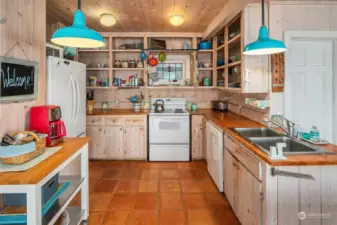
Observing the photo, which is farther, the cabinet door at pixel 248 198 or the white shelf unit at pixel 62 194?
the cabinet door at pixel 248 198

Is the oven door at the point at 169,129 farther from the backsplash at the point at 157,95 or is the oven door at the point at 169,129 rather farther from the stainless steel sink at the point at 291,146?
the stainless steel sink at the point at 291,146

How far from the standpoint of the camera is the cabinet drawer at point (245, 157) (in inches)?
72.3

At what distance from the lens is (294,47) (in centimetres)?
283

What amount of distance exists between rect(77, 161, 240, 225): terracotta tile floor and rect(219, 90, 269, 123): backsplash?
3.60 ft

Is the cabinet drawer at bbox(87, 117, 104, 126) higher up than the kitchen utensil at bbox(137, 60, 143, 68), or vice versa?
the kitchen utensil at bbox(137, 60, 143, 68)

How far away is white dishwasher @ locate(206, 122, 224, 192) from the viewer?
2996mm

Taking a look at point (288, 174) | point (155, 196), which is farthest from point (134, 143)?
point (288, 174)

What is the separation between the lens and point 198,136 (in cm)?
446

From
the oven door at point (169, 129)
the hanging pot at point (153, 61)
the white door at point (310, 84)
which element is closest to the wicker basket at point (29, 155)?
the white door at point (310, 84)

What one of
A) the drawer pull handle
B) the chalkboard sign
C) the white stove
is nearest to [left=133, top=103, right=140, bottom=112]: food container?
the white stove

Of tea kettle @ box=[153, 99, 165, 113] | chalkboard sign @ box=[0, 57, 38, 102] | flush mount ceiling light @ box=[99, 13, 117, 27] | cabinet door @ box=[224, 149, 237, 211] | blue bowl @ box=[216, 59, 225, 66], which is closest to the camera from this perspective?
chalkboard sign @ box=[0, 57, 38, 102]

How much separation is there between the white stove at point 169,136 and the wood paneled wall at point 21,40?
2154 millimetres

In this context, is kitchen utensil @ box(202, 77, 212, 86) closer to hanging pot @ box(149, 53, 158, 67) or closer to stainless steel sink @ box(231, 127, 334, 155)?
hanging pot @ box(149, 53, 158, 67)

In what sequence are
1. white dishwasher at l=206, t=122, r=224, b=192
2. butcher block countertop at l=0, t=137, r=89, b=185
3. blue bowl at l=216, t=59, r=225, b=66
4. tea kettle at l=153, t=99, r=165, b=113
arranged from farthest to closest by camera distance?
tea kettle at l=153, t=99, r=165, b=113 < blue bowl at l=216, t=59, r=225, b=66 < white dishwasher at l=206, t=122, r=224, b=192 < butcher block countertop at l=0, t=137, r=89, b=185
